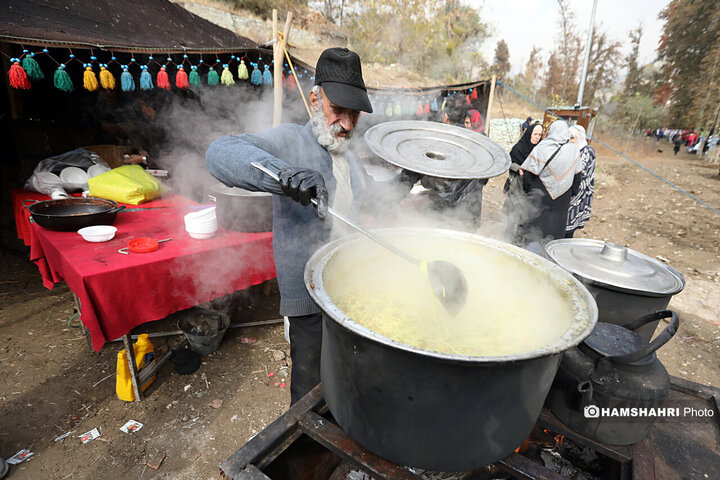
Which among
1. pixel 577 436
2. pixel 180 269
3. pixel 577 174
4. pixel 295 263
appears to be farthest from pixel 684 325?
pixel 180 269

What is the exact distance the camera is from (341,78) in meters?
1.85

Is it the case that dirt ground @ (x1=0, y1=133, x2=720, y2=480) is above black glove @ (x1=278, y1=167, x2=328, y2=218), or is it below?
below

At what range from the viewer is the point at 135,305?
2648 millimetres

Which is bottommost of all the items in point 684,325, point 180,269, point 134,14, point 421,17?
point 684,325

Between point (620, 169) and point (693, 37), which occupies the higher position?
point (693, 37)

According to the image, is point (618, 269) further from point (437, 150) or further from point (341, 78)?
point (341, 78)

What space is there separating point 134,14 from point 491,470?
7489 millimetres

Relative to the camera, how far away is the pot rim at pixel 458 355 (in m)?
0.89

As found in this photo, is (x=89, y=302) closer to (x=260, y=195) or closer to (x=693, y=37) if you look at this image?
(x=260, y=195)

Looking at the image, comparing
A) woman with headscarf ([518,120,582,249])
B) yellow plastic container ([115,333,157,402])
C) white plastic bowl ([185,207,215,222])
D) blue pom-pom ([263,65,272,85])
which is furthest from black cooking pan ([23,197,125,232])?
woman with headscarf ([518,120,582,249])

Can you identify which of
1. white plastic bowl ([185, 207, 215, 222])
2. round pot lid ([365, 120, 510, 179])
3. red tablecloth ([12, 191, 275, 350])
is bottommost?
red tablecloth ([12, 191, 275, 350])

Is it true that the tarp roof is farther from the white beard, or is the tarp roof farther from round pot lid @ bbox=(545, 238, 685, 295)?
round pot lid @ bbox=(545, 238, 685, 295)

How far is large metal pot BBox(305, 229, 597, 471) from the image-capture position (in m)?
0.94

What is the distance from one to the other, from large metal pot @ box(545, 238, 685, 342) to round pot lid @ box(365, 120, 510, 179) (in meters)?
0.72
